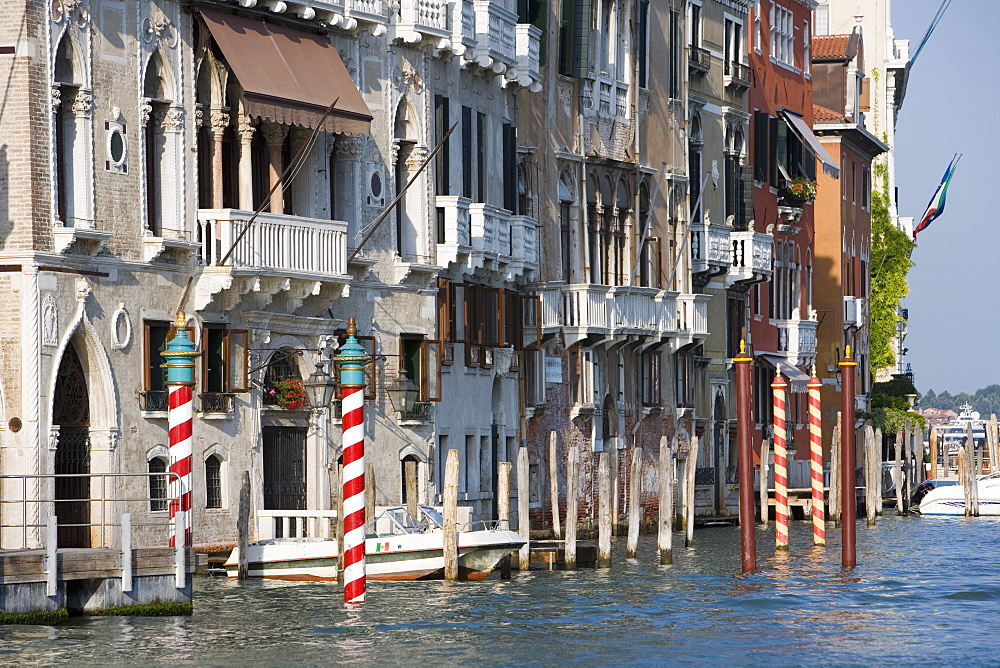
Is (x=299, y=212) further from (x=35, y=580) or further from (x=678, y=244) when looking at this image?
(x=678, y=244)

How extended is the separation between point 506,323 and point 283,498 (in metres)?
7.58

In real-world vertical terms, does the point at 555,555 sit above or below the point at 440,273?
below

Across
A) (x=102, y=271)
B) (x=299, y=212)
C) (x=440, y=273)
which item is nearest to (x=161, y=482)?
(x=102, y=271)

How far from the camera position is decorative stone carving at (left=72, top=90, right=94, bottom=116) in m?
28.7

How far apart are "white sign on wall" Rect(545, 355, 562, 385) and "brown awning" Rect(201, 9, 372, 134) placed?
951 centimetres

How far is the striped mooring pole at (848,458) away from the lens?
33188 mm

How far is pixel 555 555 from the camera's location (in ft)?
111

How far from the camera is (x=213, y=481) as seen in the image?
101 feet

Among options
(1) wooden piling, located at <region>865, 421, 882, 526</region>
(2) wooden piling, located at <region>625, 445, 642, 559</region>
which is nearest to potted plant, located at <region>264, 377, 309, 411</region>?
(2) wooden piling, located at <region>625, 445, 642, 559</region>

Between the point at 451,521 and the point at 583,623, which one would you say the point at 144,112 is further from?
the point at 583,623

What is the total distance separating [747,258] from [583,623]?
24.2 meters

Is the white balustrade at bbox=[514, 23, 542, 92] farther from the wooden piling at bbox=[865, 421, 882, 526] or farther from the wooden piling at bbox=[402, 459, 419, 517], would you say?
the wooden piling at bbox=[865, 421, 882, 526]

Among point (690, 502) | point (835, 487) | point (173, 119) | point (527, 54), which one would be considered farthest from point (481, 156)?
point (835, 487)

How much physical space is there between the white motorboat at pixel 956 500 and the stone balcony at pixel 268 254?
96.1 feet
